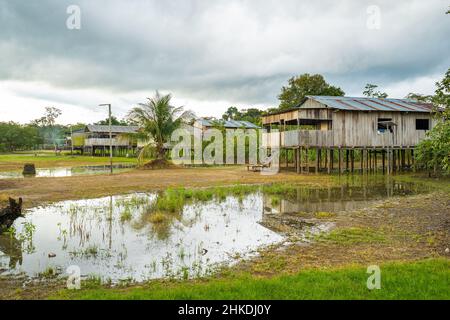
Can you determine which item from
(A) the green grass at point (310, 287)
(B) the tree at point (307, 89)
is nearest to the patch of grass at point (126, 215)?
(A) the green grass at point (310, 287)

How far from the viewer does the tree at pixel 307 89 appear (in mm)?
49875

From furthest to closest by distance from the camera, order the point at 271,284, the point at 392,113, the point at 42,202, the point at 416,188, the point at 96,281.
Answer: the point at 392,113 → the point at 416,188 → the point at 42,202 → the point at 96,281 → the point at 271,284

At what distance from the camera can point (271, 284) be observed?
505cm

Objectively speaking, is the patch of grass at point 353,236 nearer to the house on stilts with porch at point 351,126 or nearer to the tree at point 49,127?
the house on stilts with porch at point 351,126

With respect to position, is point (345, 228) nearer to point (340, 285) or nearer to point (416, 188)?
point (340, 285)

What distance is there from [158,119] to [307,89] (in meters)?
27.4

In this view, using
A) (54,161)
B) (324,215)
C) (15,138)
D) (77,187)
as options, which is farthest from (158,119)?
(15,138)

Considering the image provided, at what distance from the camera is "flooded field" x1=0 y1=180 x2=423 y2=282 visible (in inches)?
266

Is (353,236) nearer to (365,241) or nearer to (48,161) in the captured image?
(365,241)

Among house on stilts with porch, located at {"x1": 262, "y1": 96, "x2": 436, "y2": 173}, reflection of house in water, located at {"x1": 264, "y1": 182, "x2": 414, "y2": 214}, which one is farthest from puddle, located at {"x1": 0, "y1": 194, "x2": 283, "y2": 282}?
house on stilts with porch, located at {"x1": 262, "y1": 96, "x2": 436, "y2": 173}

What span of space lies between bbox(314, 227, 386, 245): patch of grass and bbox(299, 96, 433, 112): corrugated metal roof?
1730 cm

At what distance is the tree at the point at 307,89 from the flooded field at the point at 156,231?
119 ft
